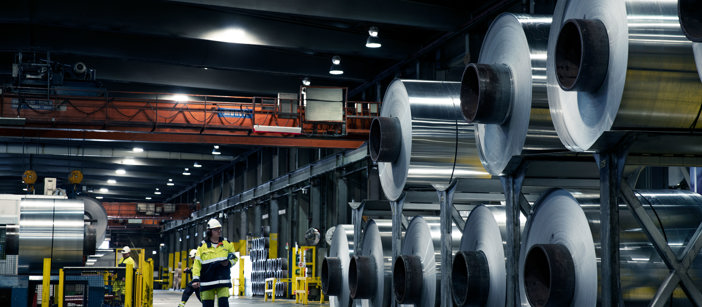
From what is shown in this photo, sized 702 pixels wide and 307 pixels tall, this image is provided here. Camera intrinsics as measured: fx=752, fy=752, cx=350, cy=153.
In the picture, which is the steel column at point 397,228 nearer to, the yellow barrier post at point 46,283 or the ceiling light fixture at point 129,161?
the yellow barrier post at point 46,283

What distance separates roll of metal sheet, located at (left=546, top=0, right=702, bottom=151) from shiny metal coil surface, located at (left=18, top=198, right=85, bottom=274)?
9.30 metres

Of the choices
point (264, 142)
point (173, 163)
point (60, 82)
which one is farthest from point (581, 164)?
point (173, 163)

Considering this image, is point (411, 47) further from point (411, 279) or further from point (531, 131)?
point (531, 131)

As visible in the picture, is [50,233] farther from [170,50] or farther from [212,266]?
[170,50]

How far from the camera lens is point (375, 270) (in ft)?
28.1

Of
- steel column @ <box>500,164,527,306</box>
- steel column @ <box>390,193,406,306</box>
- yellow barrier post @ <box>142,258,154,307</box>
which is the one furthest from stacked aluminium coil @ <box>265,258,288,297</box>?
steel column @ <box>500,164,527,306</box>

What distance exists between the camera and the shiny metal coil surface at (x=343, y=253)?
9.67 m

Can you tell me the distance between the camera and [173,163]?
40719 millimetres

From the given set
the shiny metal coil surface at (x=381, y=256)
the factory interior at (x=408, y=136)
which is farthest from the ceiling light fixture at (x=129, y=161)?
the shiny metal coil surface at (x=381, y=256)

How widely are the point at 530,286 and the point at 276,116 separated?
18.1m

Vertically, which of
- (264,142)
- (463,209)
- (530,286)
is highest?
(264,142)

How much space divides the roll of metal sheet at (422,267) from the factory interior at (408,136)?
2 centimetres

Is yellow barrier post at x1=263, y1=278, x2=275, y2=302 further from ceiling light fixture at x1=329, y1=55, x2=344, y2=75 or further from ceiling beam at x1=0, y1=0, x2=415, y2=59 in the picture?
ceiling beam at x1=0, y1=0, x2=415, y2=59

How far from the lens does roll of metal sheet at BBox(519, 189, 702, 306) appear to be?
4.56 metres
